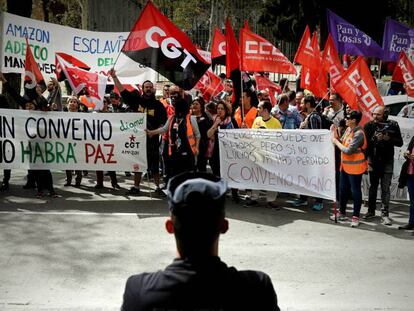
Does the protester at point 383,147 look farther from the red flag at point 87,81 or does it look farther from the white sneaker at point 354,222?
the red flag at point 87,81

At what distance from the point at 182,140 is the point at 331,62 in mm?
3337

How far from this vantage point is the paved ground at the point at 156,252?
20.9ft

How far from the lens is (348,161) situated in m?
9.34

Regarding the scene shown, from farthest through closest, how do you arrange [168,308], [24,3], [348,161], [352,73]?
[24,3]
[352,73]
[348,161]
[168,308]

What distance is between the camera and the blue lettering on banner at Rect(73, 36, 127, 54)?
41.9 feet

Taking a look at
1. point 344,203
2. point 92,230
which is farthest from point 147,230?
point 344,203

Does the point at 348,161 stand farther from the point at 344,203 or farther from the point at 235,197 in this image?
the point at 235,197

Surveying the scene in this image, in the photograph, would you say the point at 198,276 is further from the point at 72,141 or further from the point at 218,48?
the point at 218,48

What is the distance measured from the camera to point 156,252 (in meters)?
7.82

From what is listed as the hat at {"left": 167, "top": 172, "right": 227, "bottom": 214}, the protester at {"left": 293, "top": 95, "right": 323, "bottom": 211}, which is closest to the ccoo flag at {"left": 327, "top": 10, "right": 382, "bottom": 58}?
the protester at {"left": 293, "top": 95, "right": 323, "bottom": 211}

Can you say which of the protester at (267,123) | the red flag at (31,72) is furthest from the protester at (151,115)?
the protester at (267,123)

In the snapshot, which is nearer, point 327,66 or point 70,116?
point 70,116

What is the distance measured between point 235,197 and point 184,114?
5.15 feet

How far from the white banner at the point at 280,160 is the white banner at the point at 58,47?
2.65 metres
